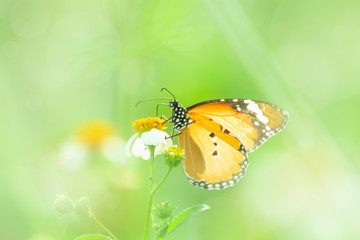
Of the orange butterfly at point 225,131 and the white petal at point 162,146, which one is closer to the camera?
the white petal at point 162,146

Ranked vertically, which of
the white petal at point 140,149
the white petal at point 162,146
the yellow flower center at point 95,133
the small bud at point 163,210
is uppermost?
the yellow flower center at point 95,133

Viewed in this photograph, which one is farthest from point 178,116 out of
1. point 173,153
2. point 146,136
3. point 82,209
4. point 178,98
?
point 178,98

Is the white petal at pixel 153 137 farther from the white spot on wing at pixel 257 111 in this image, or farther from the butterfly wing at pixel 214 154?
the white spot on wing at pixel 257 111

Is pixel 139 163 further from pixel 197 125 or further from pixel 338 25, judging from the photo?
pixel 338 25

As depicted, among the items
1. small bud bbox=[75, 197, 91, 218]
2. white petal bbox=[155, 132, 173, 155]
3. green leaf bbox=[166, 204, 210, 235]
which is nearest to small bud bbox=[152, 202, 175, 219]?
green leaf bbox=[166, 204, 210, 235]

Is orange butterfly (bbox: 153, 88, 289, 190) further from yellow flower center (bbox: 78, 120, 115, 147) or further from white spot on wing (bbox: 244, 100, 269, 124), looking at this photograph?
yellow flower center (bbox: 78, 120, 115, 147)

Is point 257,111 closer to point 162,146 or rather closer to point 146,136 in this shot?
point 162,146

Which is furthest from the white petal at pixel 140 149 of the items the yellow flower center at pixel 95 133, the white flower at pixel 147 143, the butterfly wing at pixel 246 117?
the yellow flower center at pixel 95 133
